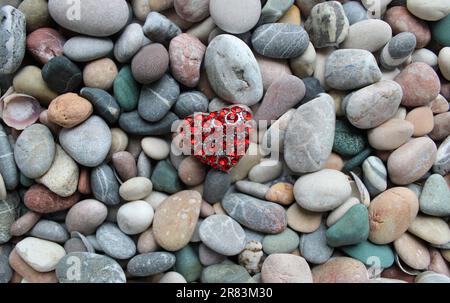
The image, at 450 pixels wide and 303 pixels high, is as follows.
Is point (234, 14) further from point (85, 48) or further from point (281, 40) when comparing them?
point (85, 48)

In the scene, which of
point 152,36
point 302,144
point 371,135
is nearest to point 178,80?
point 152,36

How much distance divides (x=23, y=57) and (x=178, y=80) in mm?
306

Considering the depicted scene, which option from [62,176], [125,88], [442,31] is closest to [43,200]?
[62,176]

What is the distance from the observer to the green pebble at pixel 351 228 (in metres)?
0.77

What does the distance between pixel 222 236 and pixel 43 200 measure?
35cm

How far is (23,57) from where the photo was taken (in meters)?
0.82

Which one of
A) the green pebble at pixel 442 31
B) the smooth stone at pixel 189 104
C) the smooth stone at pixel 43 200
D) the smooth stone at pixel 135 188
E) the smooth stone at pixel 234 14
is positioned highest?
the smooth stone at pixel 234 14

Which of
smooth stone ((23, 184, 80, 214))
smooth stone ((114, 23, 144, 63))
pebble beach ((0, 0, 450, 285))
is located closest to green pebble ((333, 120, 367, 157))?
pebble beach ((0, 0, 450, 285))

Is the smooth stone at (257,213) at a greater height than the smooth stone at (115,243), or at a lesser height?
greater

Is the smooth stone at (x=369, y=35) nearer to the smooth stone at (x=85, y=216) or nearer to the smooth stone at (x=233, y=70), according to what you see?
the smooth stone at (x=233, y=70)

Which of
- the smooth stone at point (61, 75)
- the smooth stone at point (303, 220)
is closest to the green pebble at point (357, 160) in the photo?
the smooth stone at point (303, 220)

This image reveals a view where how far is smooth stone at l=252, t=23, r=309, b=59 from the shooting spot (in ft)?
2.67

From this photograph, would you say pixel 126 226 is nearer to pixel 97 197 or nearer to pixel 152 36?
pixel 97 197

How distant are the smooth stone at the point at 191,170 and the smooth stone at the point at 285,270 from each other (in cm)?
21
